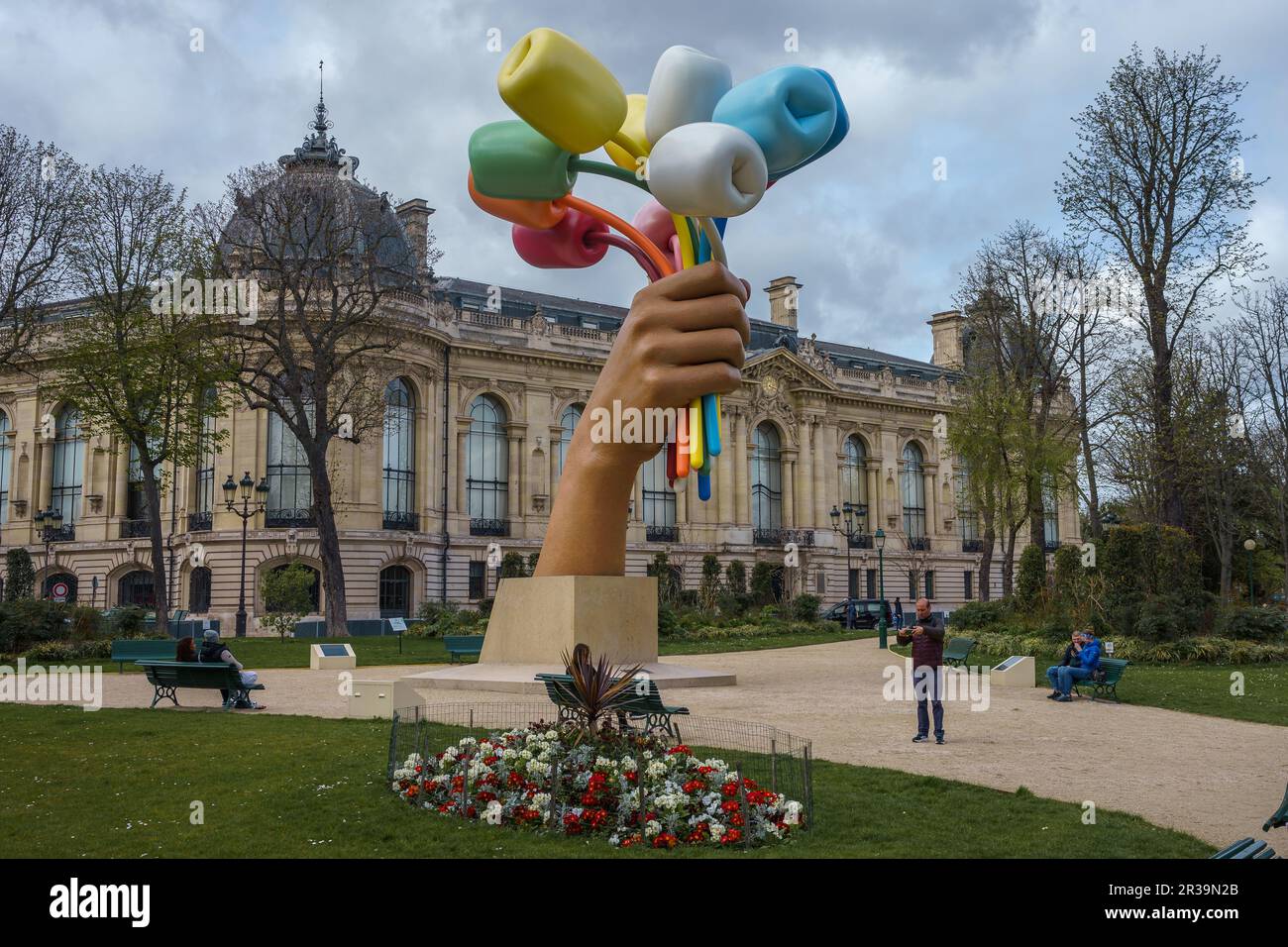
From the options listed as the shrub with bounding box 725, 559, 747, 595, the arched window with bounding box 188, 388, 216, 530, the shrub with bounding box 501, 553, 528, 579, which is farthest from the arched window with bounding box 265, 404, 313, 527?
the shrub with bounding box 725, 559, 747, 595

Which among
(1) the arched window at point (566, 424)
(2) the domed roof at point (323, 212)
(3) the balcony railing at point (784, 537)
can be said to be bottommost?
(3) the balcony railing at point (784, 537)

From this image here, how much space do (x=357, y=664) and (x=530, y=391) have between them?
29.2 m

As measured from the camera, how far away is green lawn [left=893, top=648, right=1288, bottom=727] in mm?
15938

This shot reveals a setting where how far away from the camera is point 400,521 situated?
46625mm

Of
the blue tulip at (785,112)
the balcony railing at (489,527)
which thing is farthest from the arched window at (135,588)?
the blue tulip at (785,112)

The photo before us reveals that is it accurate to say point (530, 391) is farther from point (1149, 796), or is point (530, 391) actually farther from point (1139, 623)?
point (1149, 796)

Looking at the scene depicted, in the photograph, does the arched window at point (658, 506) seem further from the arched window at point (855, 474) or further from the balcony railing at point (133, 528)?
the balcony railing at point (133, 528)

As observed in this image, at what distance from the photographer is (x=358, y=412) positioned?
34.6 meters

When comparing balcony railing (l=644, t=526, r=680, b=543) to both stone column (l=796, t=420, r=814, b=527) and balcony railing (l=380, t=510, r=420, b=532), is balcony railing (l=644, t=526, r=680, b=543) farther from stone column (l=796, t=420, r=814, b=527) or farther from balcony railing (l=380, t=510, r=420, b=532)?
balcony railing (l=380, t=510, r=420, b=532)

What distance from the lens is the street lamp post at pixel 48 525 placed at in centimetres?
3894

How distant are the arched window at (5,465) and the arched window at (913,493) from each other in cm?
4631

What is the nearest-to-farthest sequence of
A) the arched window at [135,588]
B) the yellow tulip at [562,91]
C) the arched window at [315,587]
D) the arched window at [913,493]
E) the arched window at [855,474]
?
1. the yellow tulip at [562,91]
2. the arched window at [315,587]
3. the arched window at [135,588]
4. the arched window at [855,474]
5. the arched window at [913,493]

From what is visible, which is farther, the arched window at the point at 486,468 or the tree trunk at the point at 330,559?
the arched window at the point at 486,468
